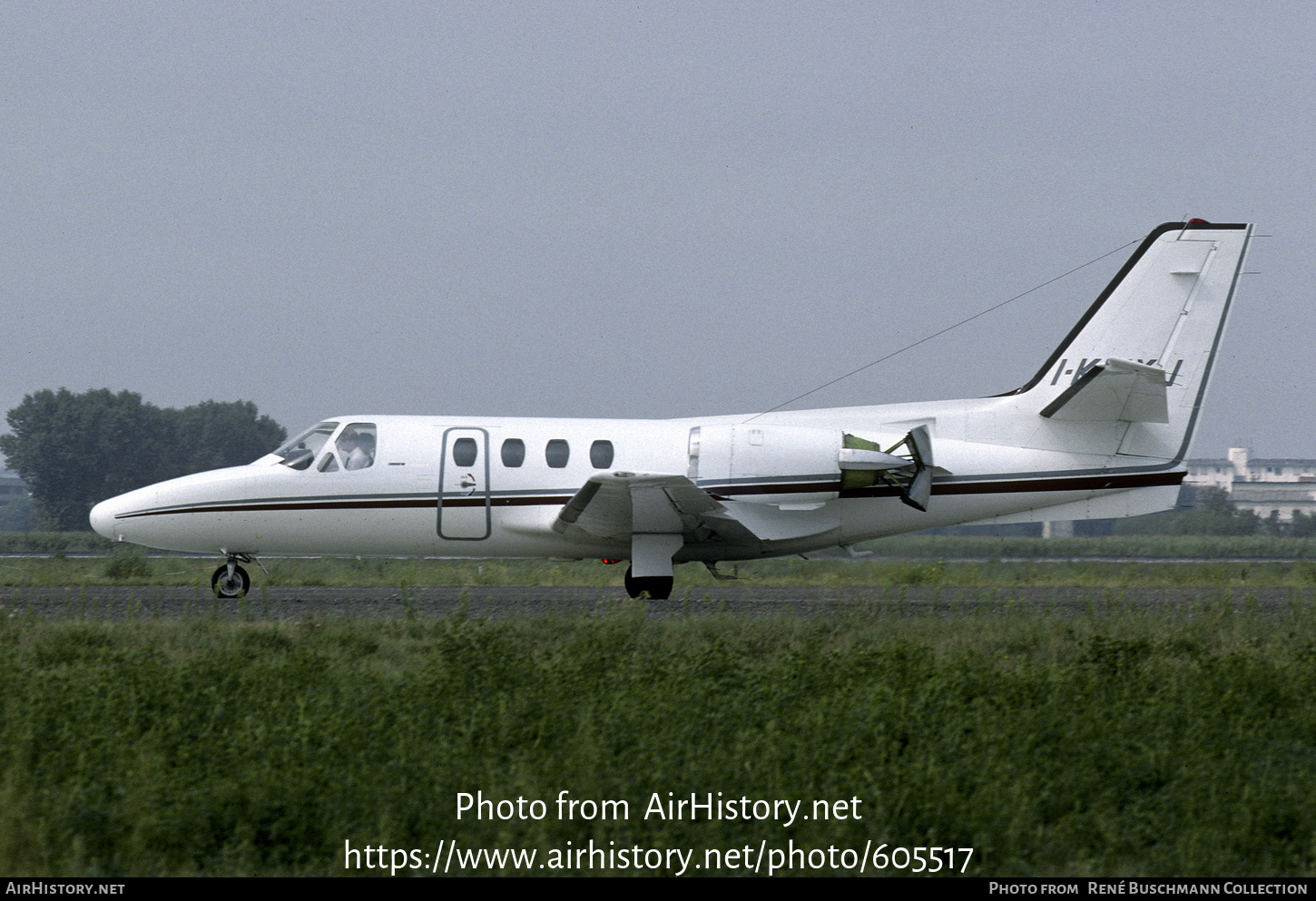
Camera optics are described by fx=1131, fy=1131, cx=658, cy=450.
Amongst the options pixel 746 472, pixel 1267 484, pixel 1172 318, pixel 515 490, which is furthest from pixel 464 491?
pixel 1267 484

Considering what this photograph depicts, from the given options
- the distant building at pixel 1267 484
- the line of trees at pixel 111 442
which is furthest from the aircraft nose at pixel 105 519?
the line of trees at pixel 111 442

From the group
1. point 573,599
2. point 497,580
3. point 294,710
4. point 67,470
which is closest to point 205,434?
point 67,470

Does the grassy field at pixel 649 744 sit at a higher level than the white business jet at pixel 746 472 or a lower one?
lower

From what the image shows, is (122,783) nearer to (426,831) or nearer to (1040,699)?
(426,831)

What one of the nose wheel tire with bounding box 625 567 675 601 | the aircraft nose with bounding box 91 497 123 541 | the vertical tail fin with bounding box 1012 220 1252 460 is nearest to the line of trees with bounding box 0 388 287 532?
the aircraft nose with bounding box 91 497 123 541

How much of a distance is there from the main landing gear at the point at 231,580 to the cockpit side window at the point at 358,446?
2043 millimetres

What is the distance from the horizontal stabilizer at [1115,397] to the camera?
562 inches

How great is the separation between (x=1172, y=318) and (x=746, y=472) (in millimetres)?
6259

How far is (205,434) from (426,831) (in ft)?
233

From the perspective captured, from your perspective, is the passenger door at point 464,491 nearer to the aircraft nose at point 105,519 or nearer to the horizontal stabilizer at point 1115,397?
the aircraft nose at point 105,519

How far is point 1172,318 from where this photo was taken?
1548cm

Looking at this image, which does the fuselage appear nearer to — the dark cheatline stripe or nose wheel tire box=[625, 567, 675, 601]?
the dark cheatline stripe

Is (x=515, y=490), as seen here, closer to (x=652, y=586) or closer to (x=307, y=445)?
(x=652, y=586)

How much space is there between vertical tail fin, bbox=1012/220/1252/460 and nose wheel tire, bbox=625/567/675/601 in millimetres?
5618
